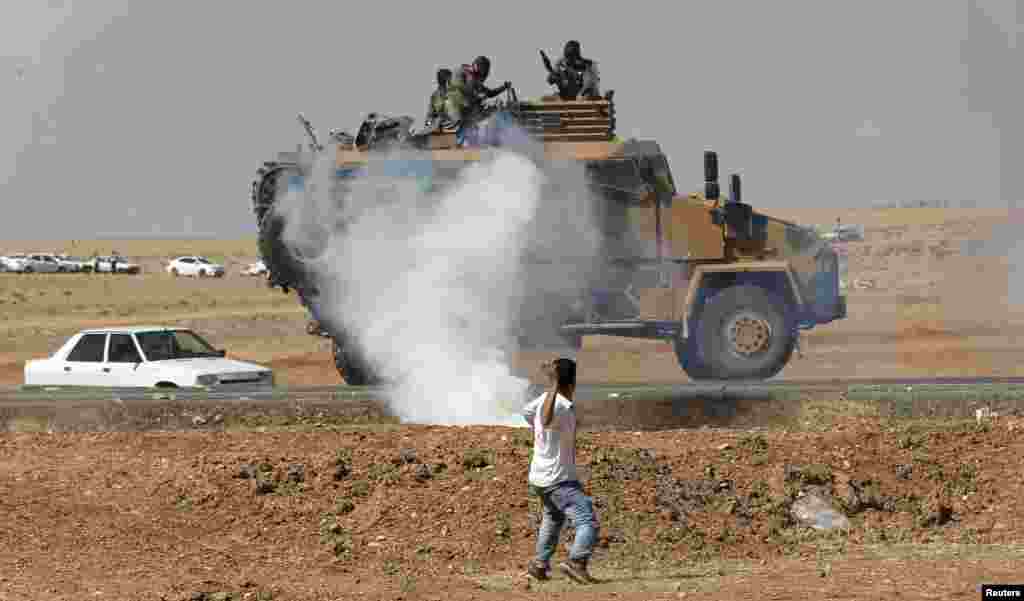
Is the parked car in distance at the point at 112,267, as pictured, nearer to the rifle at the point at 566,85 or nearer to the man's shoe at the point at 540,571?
the rifle at the point at 566,85

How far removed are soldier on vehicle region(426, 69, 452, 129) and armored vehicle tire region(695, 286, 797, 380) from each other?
4.27m

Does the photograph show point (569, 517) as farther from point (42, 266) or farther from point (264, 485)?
point (42, 266)

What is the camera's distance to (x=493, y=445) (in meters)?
15.6

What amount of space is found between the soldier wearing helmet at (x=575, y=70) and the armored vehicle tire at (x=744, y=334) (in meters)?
3.55

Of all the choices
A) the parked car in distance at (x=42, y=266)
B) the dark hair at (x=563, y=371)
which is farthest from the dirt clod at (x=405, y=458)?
the parked car in distance at (x=42, y=266)

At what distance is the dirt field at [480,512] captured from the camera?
1250 cm

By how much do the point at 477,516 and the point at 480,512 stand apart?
0.23ft

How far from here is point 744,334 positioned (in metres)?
→ 23.3

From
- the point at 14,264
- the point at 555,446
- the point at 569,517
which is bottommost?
the point at 14,264

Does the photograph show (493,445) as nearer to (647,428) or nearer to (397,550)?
(397,550)

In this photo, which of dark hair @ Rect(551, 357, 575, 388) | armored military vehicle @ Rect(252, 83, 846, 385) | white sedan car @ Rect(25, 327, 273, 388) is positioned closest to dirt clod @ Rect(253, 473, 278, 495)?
dark hair @ Rect(551, 357, 575, 388)

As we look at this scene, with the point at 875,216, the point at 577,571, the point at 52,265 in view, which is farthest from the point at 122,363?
the point at 875,216

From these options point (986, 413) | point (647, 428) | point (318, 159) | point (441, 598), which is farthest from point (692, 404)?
point (441, 598)

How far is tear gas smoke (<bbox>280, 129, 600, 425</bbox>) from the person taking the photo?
70.7 feet
